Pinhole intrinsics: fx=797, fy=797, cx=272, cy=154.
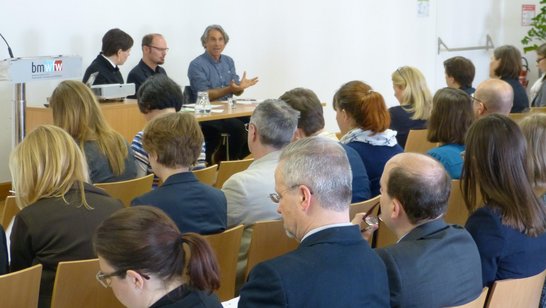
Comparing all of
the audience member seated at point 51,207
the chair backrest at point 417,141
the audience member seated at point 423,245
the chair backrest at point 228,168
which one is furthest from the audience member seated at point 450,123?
the audience member seated at point 51,207

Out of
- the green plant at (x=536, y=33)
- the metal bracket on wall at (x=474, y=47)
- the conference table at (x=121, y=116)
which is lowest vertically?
the conference table at (x=121, y=116)

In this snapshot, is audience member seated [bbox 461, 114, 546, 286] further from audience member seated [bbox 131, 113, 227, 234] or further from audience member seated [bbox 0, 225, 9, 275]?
audience member seated [bbox 0, 225, 9, 275]

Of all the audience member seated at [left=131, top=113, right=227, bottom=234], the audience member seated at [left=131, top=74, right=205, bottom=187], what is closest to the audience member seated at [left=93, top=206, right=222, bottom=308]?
the audience member seated at [left=131, top=113, right=227, bottom=234]

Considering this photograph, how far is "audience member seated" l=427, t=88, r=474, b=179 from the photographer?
4.36 meters

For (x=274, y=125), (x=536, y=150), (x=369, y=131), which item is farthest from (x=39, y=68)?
(x=536, y=150)

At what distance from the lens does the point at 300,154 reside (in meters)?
2.34

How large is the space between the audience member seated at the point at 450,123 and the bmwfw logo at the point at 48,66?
2.47 m

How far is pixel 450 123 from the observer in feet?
14.6

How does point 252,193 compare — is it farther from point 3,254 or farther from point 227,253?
point 3,254

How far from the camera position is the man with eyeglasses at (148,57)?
737 centimetres

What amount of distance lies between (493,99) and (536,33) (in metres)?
6.74

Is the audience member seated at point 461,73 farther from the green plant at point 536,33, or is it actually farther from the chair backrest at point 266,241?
the green plant at point 536,33

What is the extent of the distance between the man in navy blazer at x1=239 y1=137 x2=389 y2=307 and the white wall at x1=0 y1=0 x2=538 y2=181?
5047mm

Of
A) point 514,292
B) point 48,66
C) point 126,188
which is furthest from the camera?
point 48,66
